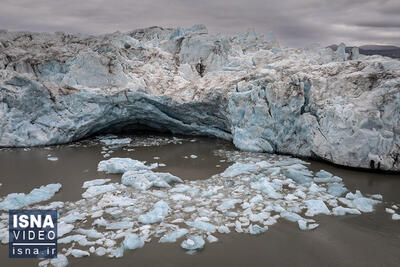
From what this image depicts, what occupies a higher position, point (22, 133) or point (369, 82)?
point (369, 82)

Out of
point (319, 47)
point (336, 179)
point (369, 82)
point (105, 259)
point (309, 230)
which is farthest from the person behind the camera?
point (319, 47)

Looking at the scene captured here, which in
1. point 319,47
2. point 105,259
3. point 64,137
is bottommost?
point 105,259

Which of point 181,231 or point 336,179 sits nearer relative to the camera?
point 181,231

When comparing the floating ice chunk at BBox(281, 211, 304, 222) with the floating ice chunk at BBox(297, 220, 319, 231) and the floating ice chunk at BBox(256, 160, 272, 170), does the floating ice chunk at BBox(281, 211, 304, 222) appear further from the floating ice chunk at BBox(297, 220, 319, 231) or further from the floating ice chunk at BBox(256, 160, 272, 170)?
the floating ice chunk at BBox(256, 160, 272, 170)

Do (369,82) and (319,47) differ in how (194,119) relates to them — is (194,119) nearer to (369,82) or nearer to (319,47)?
(369,82)

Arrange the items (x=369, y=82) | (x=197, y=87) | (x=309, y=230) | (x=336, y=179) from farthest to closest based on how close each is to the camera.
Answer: (x=197, y=87) < (x=369, y=82) < (x=336, y=179) < (x=309, y=230)

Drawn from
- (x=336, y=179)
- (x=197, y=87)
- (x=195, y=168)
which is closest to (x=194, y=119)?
(x=197, y=87)

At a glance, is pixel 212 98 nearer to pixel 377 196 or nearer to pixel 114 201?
pixel 114 201
